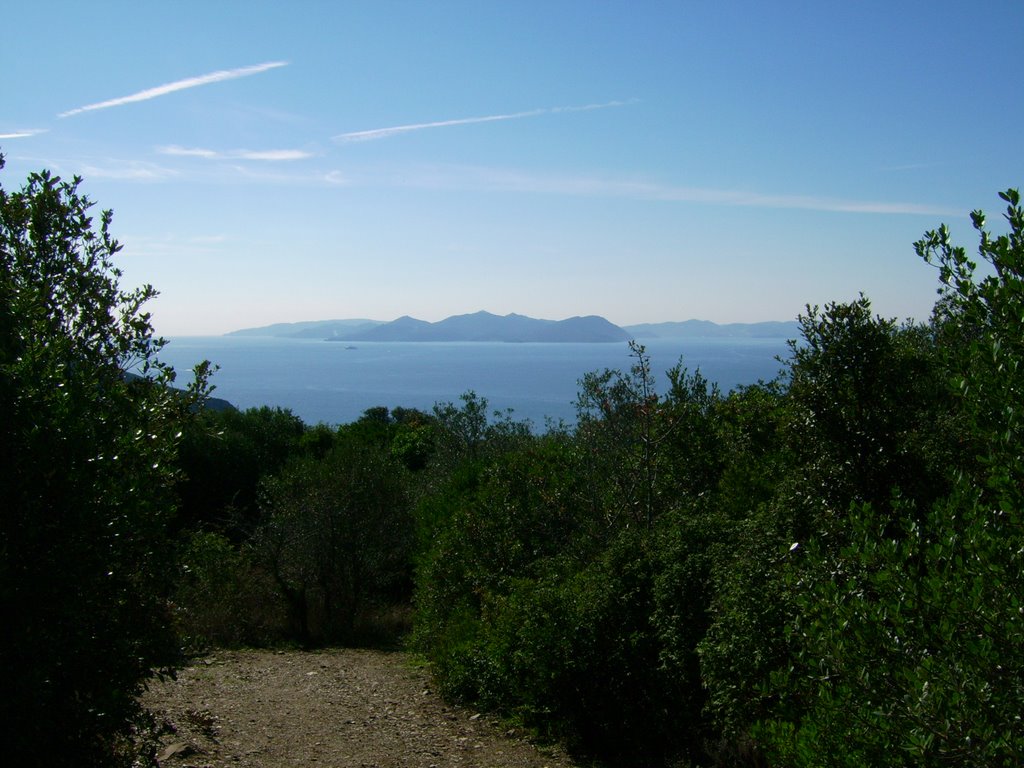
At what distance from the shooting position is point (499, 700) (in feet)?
39.0

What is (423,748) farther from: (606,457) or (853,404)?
(853,404)

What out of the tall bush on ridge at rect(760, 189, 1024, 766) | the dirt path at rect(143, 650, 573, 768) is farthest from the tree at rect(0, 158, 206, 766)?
the tall bush on ridge at rect(760, 189, 1024, 766)

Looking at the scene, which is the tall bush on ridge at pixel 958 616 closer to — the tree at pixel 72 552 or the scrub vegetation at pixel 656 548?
the scrub vegetation at pixel 656 548

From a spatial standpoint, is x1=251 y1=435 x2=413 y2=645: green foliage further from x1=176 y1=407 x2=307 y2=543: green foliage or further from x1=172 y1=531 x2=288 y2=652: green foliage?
x1=176 y1=407 x2=307 y2=543: green foliage

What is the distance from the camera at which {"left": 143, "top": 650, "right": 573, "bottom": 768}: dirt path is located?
9.27 m

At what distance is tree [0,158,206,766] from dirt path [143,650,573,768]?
2.81 meters

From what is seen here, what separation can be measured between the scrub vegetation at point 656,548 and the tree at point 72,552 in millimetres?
16

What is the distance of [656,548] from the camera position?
1076 centimetres

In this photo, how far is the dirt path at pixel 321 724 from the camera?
9.27m

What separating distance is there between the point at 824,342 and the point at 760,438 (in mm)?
3475

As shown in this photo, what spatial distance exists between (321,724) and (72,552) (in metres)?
7.34

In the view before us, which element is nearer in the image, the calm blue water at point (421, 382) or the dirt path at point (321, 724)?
the dirt path at point (321, 724)

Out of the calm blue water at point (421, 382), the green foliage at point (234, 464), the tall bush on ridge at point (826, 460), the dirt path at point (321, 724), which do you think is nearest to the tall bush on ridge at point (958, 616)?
the tall bush on ridge at point (826, 460)

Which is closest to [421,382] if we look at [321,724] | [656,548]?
[321,724]
